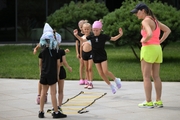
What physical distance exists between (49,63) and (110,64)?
9.51 meters

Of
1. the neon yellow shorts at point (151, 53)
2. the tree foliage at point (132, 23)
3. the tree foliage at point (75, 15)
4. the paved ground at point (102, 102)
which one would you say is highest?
the tree foliage at point (75, 15)

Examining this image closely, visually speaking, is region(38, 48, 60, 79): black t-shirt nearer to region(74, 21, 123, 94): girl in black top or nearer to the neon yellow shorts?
the neon yellow shorts

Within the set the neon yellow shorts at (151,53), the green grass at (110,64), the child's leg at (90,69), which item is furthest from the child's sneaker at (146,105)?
the green grass at (110,64)

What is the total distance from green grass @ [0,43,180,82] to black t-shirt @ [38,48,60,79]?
18.9ft

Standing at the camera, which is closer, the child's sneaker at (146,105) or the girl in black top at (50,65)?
the girl in black top at (50,65)

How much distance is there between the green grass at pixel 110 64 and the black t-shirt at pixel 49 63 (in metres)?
5.76

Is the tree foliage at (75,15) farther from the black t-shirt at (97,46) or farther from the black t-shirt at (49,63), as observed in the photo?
the black t-shirt at (49,63)

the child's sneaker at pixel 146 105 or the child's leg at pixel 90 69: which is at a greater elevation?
the child's leg at pixel 90 69

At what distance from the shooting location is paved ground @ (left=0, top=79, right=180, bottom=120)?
978cm

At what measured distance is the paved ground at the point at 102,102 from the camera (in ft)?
32.1

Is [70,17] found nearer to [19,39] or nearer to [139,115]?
[19,39]

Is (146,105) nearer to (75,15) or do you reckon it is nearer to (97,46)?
(97,46)

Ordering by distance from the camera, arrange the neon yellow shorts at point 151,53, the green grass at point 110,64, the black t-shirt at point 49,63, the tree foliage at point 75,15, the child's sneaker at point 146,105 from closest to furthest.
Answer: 1. the black t-shirt at point 49,63
2. the neon yellow shorts at point 151,53
3. the child's sneaker at point 146,105
4. the green grass at point 110,64
5. the tree foliage at point 75,15

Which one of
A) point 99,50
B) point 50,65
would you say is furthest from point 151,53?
point 99,50
